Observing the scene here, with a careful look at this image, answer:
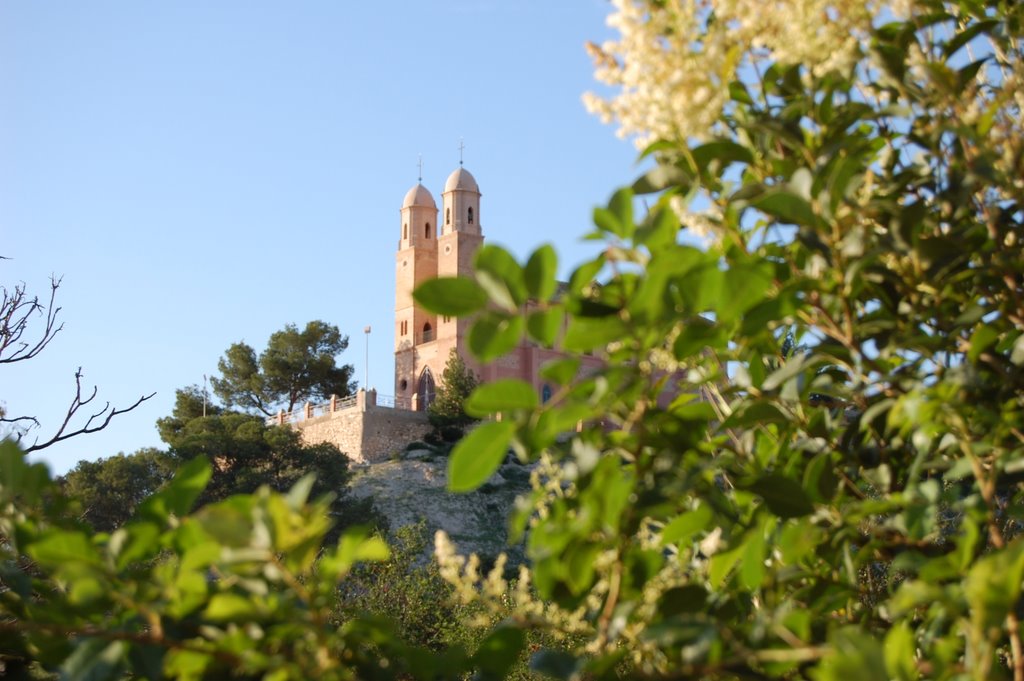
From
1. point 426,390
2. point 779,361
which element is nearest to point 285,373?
point 426,390

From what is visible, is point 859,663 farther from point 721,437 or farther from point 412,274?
point 412,274

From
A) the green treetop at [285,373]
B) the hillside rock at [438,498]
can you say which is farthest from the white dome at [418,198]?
the hillside rock at [438,498]

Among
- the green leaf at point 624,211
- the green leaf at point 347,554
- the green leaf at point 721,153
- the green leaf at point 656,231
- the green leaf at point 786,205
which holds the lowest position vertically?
the green leaf at point 347,554

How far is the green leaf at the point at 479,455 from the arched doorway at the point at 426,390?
1642 inches

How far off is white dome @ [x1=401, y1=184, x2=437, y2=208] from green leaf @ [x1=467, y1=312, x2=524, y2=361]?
157 feet

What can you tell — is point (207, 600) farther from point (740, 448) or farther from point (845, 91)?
point (845, 91)

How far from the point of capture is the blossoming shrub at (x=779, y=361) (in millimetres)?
1075

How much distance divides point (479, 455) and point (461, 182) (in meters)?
47.4

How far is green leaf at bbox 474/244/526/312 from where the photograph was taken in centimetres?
105

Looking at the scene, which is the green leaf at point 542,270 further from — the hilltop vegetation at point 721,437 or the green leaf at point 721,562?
the green leaf at point 721,562

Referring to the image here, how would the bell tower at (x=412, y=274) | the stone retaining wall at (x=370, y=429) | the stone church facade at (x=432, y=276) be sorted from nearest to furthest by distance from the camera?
the stone retaining wall at (x=370, y=429) → the stone church facade at (x=432, y=276) → the bell tower at (x=412, y=274)

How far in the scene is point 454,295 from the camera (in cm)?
109

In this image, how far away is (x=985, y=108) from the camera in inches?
64.2

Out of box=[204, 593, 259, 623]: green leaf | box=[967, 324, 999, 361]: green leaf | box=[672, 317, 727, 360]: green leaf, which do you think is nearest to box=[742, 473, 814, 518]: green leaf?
box=[672, 317, 727, 360]: green leaf
